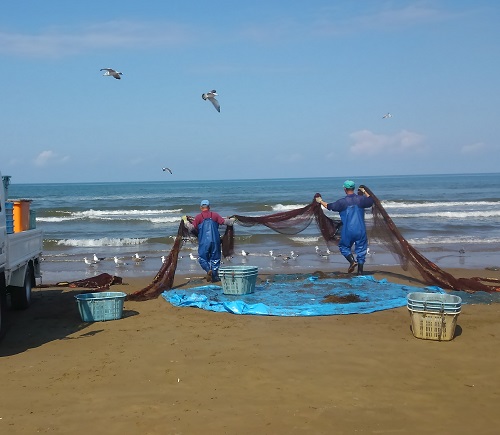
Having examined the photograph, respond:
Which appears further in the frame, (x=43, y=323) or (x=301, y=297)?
(x=301, y=297)

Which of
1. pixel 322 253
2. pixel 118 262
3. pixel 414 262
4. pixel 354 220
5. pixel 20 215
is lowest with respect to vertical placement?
pixel 118 262

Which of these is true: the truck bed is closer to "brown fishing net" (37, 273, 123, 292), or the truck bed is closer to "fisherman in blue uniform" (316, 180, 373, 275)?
"brown fishing net" (37, 273, 123, 292)

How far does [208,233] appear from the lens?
1152cm

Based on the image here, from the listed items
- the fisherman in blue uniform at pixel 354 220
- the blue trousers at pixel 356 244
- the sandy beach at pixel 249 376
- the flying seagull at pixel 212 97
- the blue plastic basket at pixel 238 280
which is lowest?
the sandy beach at pixel 249 376

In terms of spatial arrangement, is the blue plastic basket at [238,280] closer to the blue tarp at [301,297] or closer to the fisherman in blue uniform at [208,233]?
the blue tarp at [301,297]

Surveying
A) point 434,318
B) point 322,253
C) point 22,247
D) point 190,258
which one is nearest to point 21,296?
point 22,247

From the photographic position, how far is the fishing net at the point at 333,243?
1072cm

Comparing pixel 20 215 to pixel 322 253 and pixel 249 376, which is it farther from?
pixel 322 253

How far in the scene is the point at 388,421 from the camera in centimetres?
492

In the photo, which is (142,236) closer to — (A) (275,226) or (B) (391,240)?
(A) (275,226)

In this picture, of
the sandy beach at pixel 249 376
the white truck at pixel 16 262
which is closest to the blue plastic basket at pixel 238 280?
the sandy beach at pixel 249 376

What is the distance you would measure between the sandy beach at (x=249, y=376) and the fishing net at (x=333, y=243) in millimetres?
1658

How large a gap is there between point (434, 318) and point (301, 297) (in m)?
2.94

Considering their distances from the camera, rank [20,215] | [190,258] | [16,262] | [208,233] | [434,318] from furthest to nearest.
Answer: [190,258] < [208,233] < [20,215] < [16,262] < [434,318]
